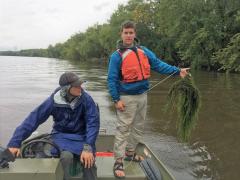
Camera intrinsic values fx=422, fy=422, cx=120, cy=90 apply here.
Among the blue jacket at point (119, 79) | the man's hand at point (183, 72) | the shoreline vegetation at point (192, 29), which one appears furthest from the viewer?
the shoreline vegetation at point (192, 29)

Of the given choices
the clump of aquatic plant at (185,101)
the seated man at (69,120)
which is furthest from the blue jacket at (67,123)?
the clump of aquatic plant at (185,101)

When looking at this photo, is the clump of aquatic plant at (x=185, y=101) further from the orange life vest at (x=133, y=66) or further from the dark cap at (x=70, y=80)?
the dark cap at (x=70, y=80)

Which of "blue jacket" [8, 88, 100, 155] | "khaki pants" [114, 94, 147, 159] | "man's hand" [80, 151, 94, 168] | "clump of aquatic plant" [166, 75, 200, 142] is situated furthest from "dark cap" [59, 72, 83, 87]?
"clump of aquatic plant" [166, 75, 200, 142]

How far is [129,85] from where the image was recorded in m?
5.75

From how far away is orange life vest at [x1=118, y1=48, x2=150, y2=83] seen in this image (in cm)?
564

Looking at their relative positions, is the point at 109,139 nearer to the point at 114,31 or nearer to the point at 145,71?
the point at 145,71

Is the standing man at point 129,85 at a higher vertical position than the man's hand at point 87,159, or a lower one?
higher

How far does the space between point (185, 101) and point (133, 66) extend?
3.24 feet

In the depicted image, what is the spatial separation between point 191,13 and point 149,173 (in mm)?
41214

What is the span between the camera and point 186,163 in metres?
8.82

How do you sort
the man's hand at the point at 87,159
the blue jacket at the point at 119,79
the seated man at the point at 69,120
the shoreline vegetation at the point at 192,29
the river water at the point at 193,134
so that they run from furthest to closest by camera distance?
the shoreline vegetation at the point at 192,29 → the river water at the point at 193,134 → the blue jacket at the point at 119,79 → the seated man at the point at 69,120 → the man's hand at the point at 87,159

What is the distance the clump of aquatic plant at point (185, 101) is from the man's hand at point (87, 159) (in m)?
1.78

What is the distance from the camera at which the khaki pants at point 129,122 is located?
5.72 meters

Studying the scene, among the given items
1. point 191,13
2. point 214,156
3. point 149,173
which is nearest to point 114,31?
point 191,13
